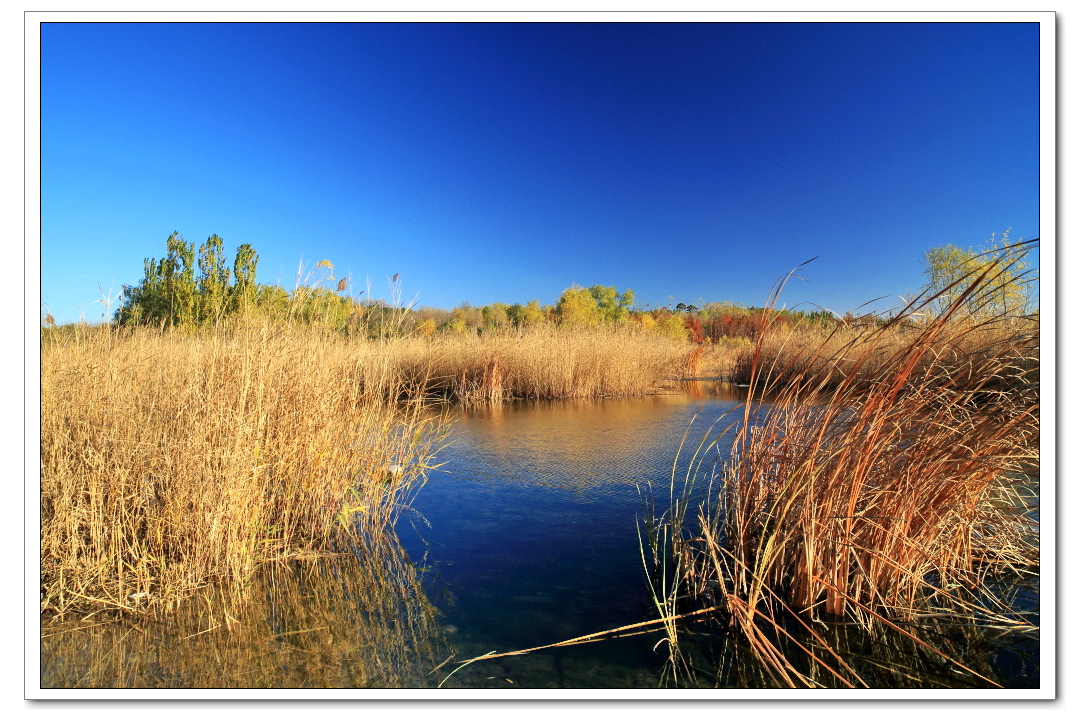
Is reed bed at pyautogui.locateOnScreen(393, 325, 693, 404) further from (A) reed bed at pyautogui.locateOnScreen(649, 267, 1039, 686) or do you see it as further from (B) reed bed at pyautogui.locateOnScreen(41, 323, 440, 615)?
(A) reed bed at pyautogui.locateOnScreen(649, 267, 1039, 686)

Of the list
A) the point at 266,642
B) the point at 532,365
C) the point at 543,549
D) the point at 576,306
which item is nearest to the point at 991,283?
the point at 543,549

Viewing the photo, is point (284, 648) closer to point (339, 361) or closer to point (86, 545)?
point (86, 545)

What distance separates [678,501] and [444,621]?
118 centimetres

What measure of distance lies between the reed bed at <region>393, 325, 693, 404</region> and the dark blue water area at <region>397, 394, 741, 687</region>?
4382 millimetres

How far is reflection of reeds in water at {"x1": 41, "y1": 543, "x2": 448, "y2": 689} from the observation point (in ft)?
6.52

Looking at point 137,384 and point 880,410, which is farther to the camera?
point 137,384

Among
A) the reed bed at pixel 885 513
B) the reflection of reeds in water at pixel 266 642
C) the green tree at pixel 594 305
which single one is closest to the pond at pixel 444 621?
the reflection of reeds in water at pixel 266 642

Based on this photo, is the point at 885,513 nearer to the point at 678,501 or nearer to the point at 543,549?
the point at 678,501

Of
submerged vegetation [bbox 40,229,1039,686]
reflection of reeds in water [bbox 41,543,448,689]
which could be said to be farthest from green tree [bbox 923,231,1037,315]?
reflection of reeds in water [bbox 41,543,448,689]

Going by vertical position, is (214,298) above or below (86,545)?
above

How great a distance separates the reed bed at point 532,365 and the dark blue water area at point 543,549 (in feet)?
14.4

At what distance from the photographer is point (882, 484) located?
223cm
